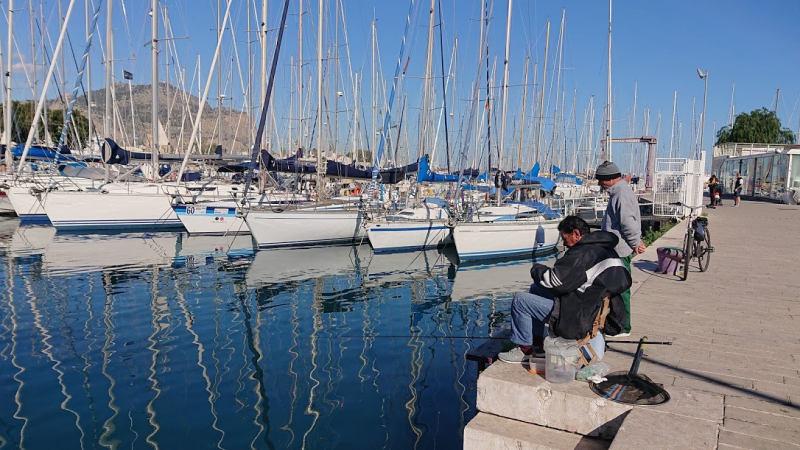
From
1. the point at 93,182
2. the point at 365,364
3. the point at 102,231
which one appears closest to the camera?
the point at 365,364

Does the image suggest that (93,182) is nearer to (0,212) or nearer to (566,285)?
(0,212)

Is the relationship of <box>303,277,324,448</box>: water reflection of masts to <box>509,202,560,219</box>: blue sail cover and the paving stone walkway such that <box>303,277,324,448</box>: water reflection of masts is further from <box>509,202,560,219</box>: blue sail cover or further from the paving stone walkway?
<box>509,202,560,219</box>: blue sail cover

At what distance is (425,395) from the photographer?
7.09 m

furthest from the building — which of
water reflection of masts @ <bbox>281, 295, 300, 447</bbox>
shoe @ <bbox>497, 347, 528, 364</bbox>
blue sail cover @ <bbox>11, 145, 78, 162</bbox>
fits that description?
blue sail cover @ <bbox>11, 145, 78, 162</bbox>

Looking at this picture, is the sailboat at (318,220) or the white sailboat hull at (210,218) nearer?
the sailboat at (318,220)

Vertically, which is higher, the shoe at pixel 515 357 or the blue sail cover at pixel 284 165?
the blue sail cover at pixel 284 165

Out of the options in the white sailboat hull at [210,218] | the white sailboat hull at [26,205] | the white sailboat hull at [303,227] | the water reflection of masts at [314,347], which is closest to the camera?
the water reflection of masts at [314,347]

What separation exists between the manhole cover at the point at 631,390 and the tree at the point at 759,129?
69.4 metres

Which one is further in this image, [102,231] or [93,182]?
[93,182]

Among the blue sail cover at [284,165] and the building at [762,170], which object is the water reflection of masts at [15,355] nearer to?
the blue sail cover at [284,165]

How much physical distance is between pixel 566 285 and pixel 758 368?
2.06 meters

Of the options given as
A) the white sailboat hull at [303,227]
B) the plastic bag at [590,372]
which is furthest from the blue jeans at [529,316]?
the white sailboat hull at [303,227]

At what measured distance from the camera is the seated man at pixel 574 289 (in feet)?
14.6

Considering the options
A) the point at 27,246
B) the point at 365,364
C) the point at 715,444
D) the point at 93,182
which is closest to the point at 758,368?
the point at 715,444
